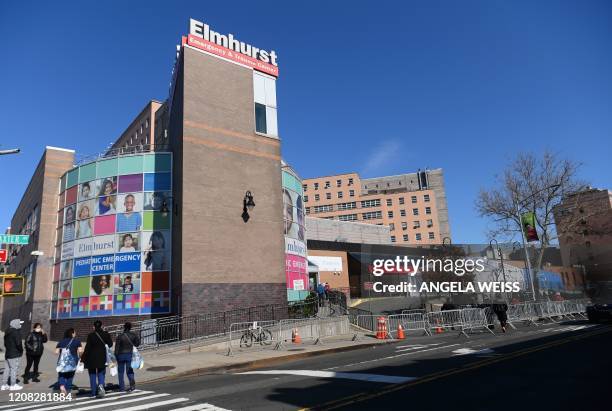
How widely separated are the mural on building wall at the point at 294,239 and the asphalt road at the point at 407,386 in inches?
516

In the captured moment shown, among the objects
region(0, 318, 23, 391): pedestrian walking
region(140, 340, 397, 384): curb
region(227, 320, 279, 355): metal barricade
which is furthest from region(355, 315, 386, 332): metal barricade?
region(0, 318, 23, 391): pedestrian walking

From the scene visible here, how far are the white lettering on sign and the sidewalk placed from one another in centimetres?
1708

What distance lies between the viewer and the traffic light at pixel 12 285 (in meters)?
13.1

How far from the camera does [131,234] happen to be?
23.0 m

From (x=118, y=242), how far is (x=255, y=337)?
9488 mm

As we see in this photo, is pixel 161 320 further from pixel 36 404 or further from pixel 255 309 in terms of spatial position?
pixel 36 404

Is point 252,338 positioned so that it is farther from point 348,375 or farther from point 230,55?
point 230,55

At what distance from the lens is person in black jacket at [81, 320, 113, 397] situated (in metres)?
9.48

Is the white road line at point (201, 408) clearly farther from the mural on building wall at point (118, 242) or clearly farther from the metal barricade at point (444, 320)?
the metal barricade at point (444, 320)

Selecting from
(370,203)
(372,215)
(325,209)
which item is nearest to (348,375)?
(372,215)

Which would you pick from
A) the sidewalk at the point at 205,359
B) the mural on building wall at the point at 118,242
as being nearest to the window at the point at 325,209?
the mural on building wall at the point at 118,242

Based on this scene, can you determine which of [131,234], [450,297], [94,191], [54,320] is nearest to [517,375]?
[131,234]

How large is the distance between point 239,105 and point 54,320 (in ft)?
52.9

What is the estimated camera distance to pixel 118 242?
22.9m
